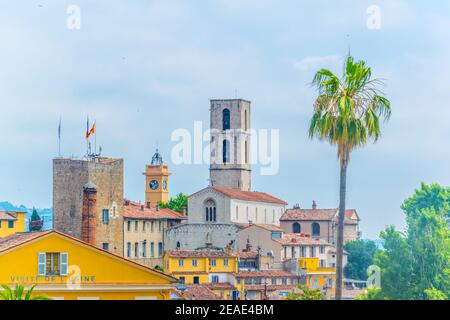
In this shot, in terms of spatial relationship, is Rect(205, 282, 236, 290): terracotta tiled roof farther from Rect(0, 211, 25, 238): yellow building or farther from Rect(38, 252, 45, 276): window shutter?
Rect(38, 252, 45, 276): window shutter

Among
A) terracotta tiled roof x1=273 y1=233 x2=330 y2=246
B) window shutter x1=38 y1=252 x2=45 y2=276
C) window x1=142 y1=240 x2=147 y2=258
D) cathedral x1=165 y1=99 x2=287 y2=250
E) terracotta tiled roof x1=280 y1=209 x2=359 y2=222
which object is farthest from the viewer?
terracotta tiled roof x1=280 y1=209 x2=359 y2=222

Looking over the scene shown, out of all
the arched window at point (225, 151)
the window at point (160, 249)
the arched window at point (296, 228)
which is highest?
the arched window at point (225, 151)

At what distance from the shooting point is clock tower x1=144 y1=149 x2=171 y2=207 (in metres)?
Result: 129

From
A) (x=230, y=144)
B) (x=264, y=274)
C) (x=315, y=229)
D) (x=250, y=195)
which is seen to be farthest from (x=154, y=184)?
(x=264, y=274)

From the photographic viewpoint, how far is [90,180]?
95.4 meters

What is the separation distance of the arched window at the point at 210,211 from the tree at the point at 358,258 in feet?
39.6

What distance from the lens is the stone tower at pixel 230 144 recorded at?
123 meters

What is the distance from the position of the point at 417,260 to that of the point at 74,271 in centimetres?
2450

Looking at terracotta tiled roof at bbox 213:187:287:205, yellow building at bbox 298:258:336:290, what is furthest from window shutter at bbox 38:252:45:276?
terracotta tiled roof at bbox 213:187:287:205

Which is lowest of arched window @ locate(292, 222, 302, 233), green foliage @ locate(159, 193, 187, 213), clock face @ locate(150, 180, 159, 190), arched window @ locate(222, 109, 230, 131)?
arched window @ locate(292, 222, 302, 233)

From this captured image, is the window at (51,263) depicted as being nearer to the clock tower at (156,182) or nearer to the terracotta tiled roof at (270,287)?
the terracotta tiled roof at (270,287)

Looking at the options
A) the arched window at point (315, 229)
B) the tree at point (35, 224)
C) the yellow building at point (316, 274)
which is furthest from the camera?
the arched window at point (315, 229)

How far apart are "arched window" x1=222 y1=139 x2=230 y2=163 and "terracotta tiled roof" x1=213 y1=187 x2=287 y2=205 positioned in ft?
27.2

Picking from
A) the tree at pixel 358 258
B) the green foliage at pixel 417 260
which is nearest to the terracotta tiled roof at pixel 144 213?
the tree at pixel 358 258
